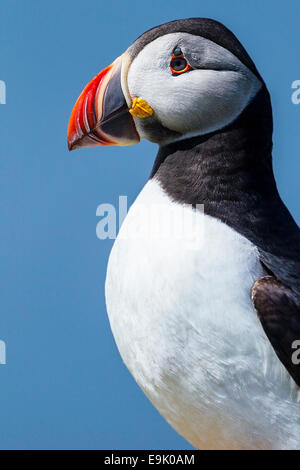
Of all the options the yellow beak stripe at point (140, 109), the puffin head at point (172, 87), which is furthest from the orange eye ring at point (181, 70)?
the yellow beak stripe at point (140, 109)

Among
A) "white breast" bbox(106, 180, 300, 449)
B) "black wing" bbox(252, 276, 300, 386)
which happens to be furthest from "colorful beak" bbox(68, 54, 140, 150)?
"black wing" bbox(252, 276, 300, 386)

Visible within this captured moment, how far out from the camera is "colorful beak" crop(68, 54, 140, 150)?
3088mm

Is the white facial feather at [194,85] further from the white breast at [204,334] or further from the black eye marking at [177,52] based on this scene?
the white breast at [204,334]

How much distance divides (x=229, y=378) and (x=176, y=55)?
1142 mm

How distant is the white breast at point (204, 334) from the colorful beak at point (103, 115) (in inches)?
16.8

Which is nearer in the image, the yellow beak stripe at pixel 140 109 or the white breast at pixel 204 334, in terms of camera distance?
the white breast at pixel 204 334

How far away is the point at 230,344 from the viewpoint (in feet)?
8.82

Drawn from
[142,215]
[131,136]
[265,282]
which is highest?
[131,136]

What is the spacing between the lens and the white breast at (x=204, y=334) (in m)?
2.70

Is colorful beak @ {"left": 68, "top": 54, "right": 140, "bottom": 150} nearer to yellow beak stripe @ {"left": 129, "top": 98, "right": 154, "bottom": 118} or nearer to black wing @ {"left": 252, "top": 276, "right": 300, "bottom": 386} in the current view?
yellow beak stripe @ {"left": 129, "top": 98, "right": 154, "bottom": 118}

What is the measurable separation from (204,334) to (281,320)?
252 mm
